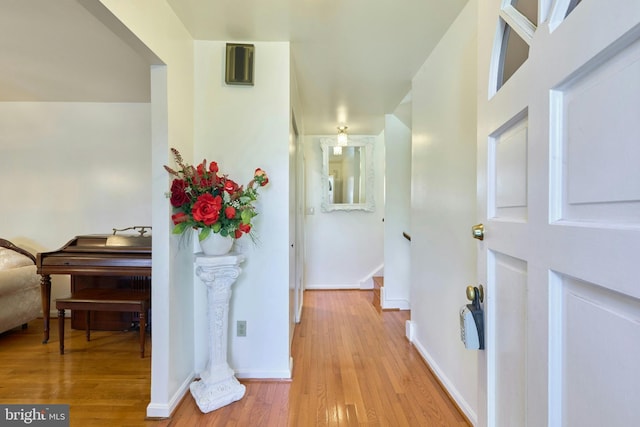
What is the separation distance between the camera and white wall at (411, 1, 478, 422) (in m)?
1.57

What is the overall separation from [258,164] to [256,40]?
2.71ft

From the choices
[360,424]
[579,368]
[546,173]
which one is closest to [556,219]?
[546,173]

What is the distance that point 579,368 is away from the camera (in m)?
0.48

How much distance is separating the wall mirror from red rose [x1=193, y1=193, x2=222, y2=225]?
9.01 feet

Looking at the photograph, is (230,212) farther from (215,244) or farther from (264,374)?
(264,374)

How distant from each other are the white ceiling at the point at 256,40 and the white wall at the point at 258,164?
13 cm

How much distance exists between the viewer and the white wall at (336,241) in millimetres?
4277

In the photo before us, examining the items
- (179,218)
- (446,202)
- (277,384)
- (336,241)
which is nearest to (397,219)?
(336,241)

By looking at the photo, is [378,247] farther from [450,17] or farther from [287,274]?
[450,17]

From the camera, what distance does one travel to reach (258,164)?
1940 millimetres

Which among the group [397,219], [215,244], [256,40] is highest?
[256,40]

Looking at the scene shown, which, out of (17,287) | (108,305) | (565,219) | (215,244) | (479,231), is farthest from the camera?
(17,287)

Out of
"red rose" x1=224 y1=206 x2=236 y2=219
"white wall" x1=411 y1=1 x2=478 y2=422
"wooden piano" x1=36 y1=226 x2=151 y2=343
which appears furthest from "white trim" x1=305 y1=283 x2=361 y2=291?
"red rose" x1=224 y1=206 x2=236 y2=219

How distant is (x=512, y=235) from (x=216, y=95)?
1.90 m
